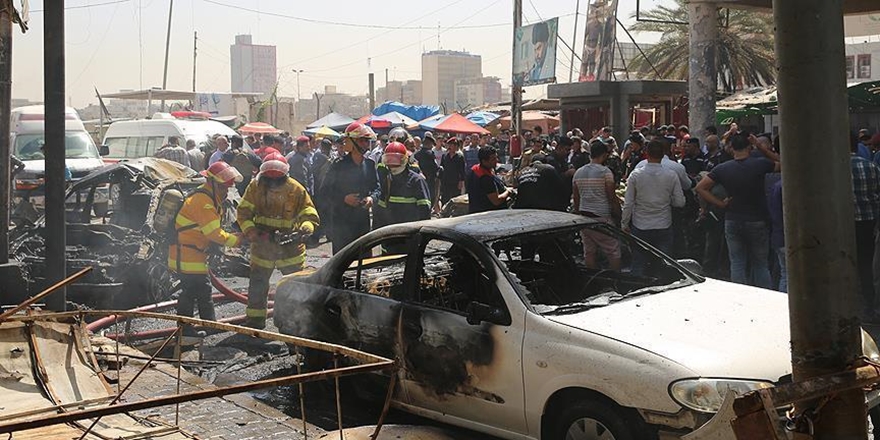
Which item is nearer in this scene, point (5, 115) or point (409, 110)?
point (5, 115)

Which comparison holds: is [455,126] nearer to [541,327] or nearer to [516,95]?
[516,95]

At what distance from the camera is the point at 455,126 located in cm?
2506

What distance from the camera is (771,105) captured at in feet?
59.8

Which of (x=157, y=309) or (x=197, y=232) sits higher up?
(x=197, y=232)

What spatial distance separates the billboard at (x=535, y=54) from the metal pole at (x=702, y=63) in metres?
6.34

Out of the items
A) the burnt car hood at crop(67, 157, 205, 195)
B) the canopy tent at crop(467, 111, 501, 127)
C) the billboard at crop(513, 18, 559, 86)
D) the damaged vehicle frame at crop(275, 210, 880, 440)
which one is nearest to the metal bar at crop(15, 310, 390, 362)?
the damaged vehicle frame at crop(275, 210, 880, 440)

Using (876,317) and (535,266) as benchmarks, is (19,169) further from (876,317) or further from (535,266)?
(876,317)

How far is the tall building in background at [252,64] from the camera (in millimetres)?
180375

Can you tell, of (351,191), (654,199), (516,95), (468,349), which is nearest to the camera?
(468,349)

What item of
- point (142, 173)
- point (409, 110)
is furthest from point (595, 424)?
point (409, 110)

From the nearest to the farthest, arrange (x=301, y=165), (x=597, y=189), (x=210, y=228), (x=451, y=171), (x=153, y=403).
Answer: (x=153, y=403), (x=210, y=228), (x=597, y=189), (x=301, y=165), (x=451, y=171)

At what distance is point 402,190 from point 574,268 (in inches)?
164

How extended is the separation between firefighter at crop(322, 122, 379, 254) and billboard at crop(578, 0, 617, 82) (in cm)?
1691

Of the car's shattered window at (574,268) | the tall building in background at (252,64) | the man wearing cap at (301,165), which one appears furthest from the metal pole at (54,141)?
the tall building in background at (252,64)
